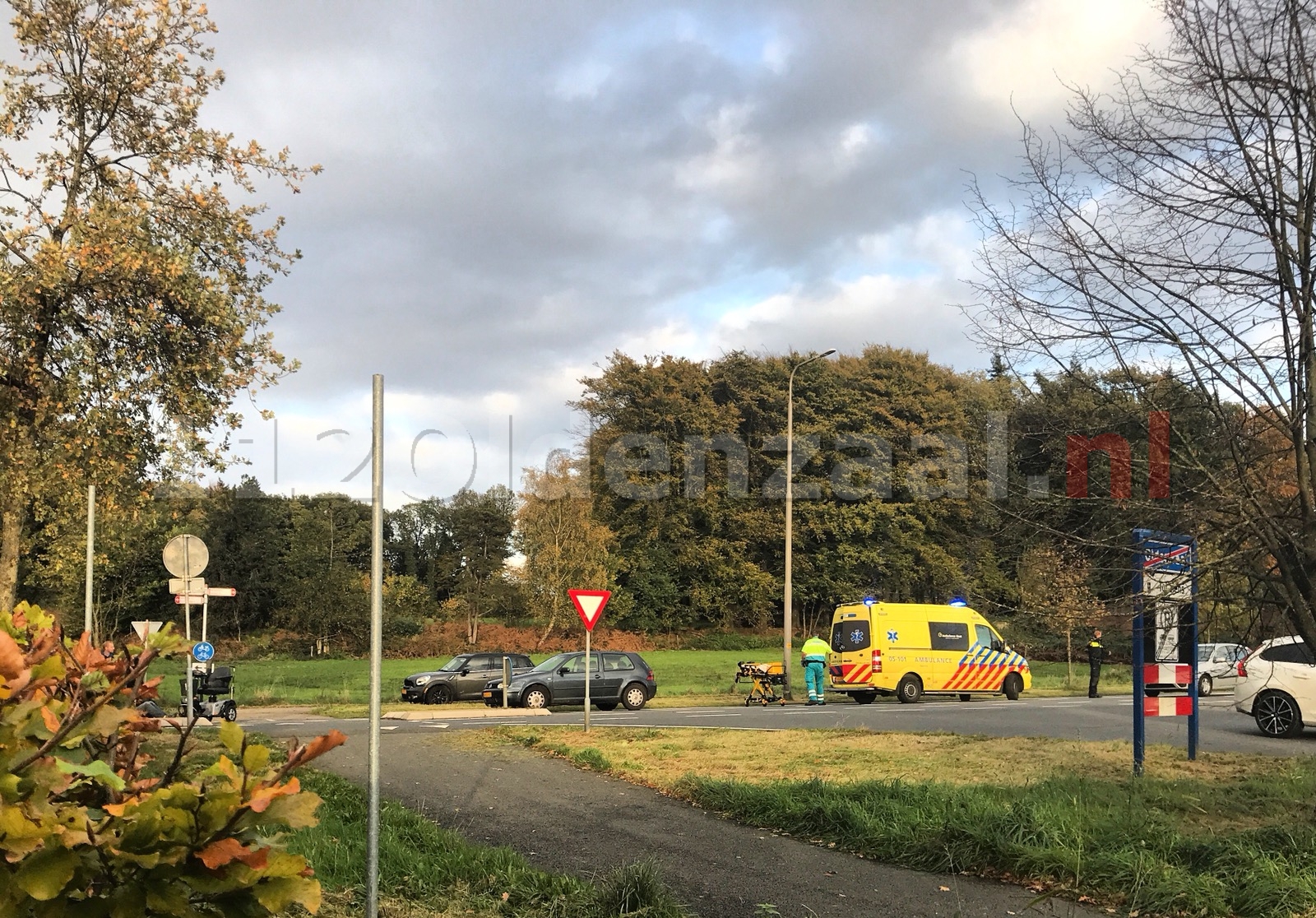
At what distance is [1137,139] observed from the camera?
7.41 m

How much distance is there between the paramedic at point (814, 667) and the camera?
24531mm

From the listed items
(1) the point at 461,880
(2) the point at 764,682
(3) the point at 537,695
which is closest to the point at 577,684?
(3) the point at 537,695

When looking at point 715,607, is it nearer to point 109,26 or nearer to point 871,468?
point 871,468

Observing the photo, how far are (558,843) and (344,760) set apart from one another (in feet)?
19.5

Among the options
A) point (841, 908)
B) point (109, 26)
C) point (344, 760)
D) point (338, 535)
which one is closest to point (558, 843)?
point (841, 908)

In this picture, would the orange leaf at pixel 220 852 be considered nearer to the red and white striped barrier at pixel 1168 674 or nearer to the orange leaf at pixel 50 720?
the orange leaf at pixel 50 720

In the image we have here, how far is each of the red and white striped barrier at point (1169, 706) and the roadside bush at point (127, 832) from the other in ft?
37.4

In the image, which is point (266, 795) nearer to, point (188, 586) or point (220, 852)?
point (220, 852)

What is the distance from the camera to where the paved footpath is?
619 cm

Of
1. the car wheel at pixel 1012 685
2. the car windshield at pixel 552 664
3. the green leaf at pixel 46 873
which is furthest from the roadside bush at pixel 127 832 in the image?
the car wheel at pixel 1012 685

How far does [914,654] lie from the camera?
26.6m

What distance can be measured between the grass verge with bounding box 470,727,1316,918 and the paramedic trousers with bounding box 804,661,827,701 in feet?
34.2

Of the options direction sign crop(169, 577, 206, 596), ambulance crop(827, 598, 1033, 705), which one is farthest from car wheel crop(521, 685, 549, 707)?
direction sign crop(169, 577, 206, 596)

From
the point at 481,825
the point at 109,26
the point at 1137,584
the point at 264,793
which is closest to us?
the point at 264,793
